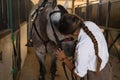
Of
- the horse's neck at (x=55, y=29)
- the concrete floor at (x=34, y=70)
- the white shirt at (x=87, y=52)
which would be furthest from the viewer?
the concrete floor at (x=34, y=70)

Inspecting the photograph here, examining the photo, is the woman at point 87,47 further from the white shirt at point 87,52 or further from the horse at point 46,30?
the horse at point 46,30

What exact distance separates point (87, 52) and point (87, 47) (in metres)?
0.04

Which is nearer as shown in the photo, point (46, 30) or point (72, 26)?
point (72, 26)

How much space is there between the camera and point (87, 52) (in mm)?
1951

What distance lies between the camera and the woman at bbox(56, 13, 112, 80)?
196 cm

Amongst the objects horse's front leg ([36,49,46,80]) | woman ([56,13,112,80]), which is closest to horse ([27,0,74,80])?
horse's front leg ([36,49,46,80])

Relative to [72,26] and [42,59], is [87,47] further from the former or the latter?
[42,59]

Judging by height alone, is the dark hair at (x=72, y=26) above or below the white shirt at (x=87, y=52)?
above

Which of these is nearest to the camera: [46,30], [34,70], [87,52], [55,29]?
[87,52]

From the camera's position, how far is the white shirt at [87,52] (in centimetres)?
194

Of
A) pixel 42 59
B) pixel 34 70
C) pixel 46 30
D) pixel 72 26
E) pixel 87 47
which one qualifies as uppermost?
pixel 72 26

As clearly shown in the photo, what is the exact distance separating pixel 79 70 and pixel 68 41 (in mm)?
1633

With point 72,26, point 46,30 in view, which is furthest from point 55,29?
point 72,26

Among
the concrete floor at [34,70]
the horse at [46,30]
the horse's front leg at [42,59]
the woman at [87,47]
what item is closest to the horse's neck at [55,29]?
the horse at [46,30]
